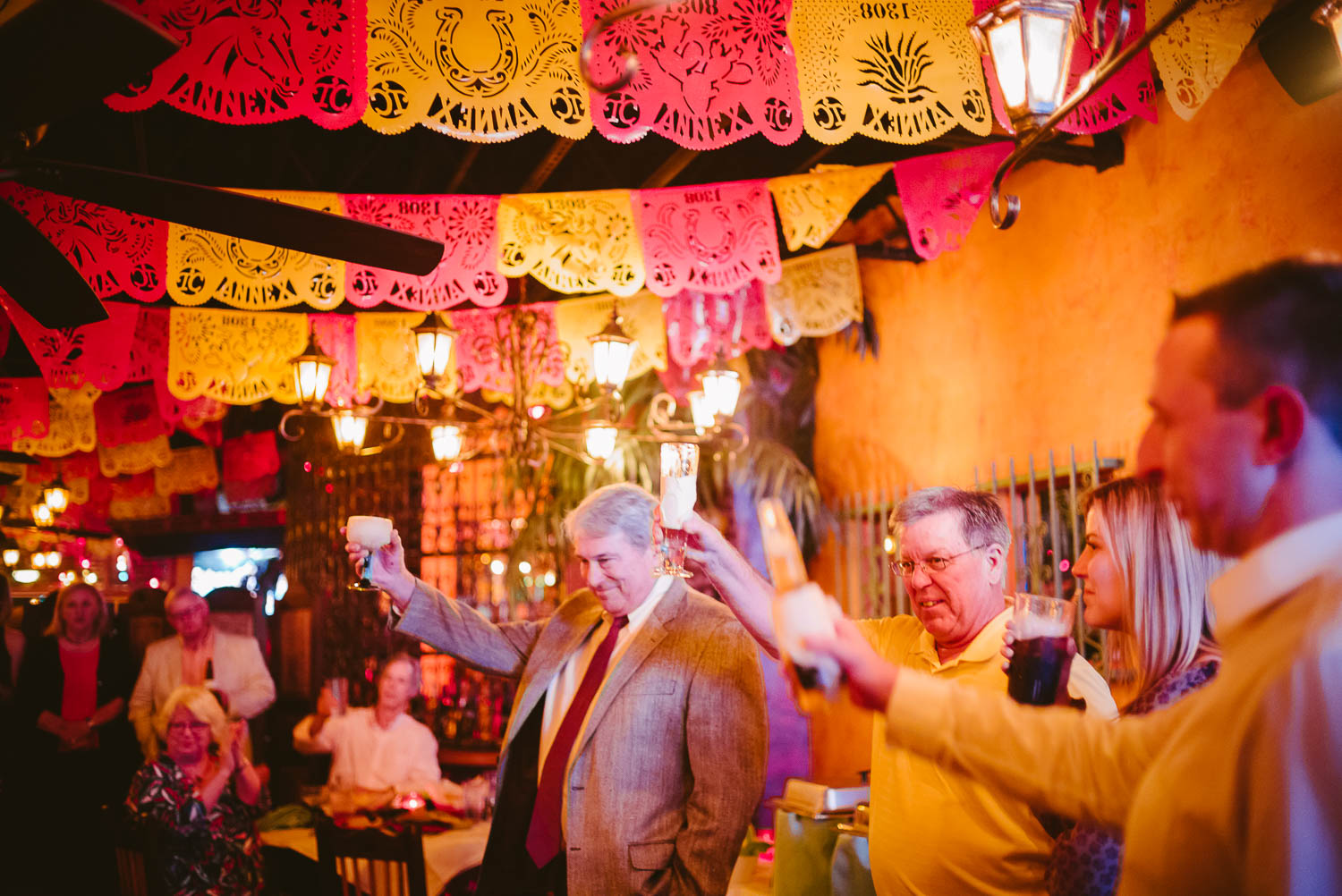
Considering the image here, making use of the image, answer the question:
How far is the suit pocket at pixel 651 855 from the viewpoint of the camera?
2729 millimetres

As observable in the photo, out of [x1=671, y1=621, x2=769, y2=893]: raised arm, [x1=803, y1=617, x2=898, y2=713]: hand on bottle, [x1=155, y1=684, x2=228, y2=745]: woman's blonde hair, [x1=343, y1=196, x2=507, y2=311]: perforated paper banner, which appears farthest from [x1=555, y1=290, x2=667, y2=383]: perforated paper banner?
[x1=803, y1=617, x2=898, y2=713]: hand on bottle

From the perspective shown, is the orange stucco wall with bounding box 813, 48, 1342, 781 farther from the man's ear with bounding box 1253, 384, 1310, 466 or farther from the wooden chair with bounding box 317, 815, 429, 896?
the wooden chair with bounding box 317, 815, 429, 896

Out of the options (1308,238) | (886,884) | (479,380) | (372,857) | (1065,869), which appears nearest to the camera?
(1065,869)

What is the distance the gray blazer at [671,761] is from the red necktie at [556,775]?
0.35 feet

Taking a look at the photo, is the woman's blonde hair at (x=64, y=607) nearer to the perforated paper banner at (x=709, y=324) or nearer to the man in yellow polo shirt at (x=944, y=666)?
the perforated paper banner at (x=709, y=324)

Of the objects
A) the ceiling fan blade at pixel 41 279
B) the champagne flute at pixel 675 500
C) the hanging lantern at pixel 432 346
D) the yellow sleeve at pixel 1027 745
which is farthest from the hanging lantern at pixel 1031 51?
the hanging lantern at pixel 432 346

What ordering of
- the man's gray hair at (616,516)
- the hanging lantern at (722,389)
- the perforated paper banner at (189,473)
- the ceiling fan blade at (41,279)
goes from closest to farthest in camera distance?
the ceiling fan blade at (41,279) < the man's gray hair at (616,516) < the hanging lantern at (722,389) < the perforated paper banner at (189,473)

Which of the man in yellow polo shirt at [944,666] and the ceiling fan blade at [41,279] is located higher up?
the ceiling fan blade at [41,279]

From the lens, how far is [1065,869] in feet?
6.14

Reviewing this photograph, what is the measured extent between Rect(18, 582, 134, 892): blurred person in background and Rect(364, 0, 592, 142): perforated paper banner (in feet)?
21.6

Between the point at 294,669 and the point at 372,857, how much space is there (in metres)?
7.35

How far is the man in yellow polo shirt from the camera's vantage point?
83.0 inches

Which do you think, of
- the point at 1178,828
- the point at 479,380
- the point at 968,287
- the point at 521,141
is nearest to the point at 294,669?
the point at 479,380

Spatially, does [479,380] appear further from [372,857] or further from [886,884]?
[886,884]
